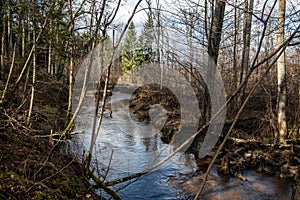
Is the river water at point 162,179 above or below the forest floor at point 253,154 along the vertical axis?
below

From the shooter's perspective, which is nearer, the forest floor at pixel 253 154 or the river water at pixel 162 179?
the river water at pixel 162 179

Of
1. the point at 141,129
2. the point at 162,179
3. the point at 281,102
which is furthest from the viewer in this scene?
the point at 141,129

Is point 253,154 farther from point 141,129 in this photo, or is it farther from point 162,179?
point 141,129

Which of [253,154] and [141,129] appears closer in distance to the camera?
[253,154]

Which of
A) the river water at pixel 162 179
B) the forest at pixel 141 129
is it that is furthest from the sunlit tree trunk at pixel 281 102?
the river water at pixel 162 179

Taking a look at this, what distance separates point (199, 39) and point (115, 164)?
3523mm

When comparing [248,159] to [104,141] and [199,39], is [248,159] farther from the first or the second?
[104,141]

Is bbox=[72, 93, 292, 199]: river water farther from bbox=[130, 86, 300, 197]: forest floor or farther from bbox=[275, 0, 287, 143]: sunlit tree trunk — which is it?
bbox=[275, 0, 287, 143]: sunlit tree trunk

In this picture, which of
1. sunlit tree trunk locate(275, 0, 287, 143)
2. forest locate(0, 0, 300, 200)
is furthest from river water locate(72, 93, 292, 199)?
sunlit tree trunk locate(275, 0, 287, 143)

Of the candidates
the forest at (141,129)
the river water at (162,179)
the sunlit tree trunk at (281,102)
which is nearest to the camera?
the forest at (141,129)

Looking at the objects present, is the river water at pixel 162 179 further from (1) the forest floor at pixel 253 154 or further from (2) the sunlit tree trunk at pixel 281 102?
(2) the sunlit tree trunk at pixel 281 102

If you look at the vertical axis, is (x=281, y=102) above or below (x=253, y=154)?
above

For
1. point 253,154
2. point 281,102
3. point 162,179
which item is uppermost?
point 281,102

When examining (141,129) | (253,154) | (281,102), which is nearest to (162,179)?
(253,154)
